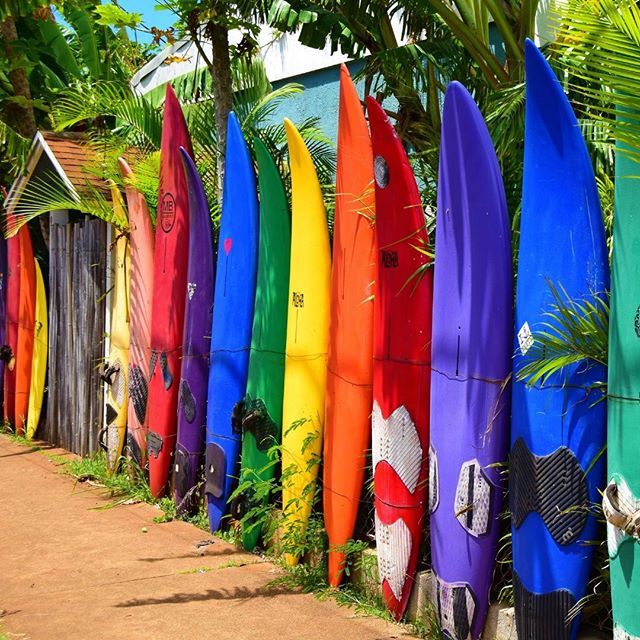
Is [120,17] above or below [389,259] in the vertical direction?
above

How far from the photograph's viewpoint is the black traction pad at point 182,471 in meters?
6.01

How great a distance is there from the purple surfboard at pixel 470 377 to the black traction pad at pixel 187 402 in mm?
2349

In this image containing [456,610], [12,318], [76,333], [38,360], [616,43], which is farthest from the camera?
[12,318]

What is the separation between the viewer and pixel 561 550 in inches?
136

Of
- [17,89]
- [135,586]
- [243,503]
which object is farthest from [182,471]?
[17,89]

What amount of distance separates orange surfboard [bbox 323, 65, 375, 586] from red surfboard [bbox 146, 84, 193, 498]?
1.81 m

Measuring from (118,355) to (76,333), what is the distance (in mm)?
1000

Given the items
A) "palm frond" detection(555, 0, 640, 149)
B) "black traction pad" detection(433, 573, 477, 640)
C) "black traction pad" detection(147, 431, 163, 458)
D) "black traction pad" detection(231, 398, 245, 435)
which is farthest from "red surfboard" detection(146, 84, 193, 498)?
"palm frond" detection(555, 0, 640, 149)

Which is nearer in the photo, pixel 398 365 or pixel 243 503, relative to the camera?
pixel 398 365

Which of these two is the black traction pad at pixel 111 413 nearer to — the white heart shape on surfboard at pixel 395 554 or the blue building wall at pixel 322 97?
the white heart shape on surfboard at pixel 395 554

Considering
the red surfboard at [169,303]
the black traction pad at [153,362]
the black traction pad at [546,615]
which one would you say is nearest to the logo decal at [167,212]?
the red surfboard at [169,303]

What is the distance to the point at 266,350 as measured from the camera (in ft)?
17.7

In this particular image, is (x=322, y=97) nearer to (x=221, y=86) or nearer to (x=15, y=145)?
(x=15, y=145)

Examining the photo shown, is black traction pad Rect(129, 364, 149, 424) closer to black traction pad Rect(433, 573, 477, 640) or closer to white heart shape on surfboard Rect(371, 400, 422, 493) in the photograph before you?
white heart shape on surfboard Rect(371, 400, 422, 493)
